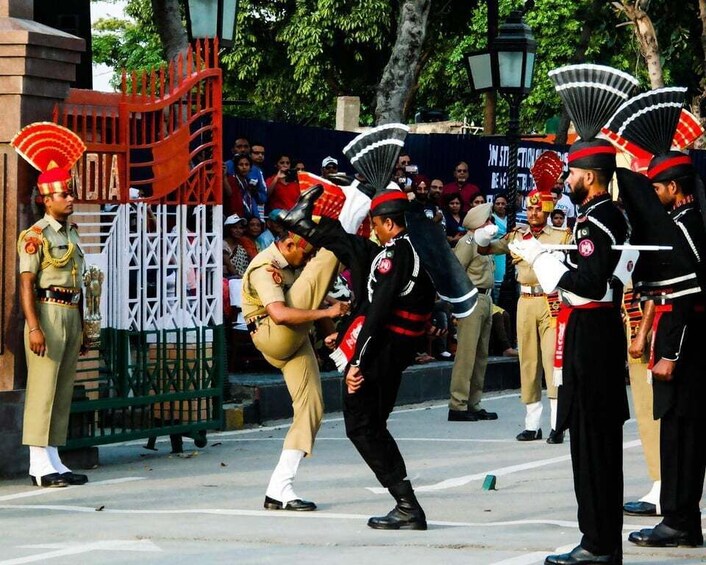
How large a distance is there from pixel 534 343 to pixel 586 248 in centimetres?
626

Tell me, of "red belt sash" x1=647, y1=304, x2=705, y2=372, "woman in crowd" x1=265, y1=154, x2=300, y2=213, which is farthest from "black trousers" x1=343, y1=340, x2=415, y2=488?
"woman in crowd" x1=265, y1=154, x2=300, y2=213

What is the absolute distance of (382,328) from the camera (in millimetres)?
9031

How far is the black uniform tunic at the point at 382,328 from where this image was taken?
8977mm

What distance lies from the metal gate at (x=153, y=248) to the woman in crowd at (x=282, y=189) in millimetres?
4368

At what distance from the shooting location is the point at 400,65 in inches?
886

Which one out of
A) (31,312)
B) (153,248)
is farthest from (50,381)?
(153,248)

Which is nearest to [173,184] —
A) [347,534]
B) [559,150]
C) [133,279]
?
[133,279]

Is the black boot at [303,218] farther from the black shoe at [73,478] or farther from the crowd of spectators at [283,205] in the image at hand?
the crowd of spectators at [283,205]

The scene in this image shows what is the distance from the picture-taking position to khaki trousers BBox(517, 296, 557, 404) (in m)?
13.8

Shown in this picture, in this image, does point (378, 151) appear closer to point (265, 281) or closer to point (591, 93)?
point (265, 281)

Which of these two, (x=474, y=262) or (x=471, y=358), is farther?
(x=474, y=262)

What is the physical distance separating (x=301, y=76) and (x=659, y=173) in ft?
Answer: 112

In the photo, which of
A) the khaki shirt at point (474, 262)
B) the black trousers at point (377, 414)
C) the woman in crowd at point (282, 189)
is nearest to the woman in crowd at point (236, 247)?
the woman in crowd at point (282, 189)

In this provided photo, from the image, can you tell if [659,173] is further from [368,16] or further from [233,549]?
[368,16]
